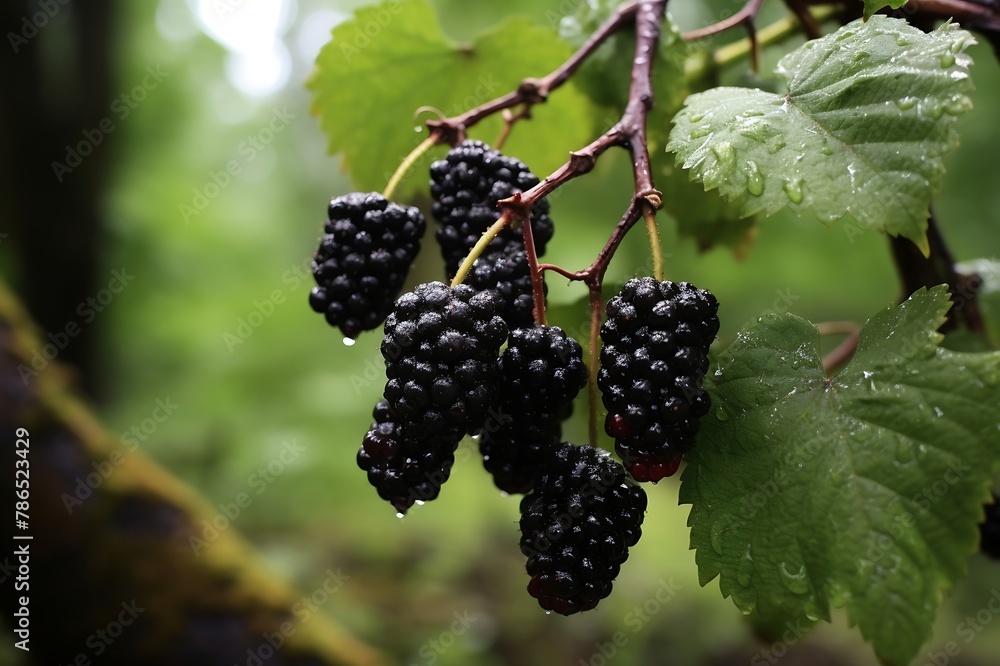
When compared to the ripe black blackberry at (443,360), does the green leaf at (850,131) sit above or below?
below

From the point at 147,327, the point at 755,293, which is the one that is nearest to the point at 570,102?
the point at 755,293

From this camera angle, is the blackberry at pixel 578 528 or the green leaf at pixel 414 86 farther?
the green leaf at pixel 414 86

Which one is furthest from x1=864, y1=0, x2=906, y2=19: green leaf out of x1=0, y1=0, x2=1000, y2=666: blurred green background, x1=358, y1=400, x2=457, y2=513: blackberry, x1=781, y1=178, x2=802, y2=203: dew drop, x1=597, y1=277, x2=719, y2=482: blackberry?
x1=0, y1=0, x2=1000, y2=666: blurred green background

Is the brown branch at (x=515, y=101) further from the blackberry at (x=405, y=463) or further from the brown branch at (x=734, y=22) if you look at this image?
the blackberry at (x=405, y=463)

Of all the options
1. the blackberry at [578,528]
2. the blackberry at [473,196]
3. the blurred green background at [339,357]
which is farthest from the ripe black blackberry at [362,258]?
the blurred green background at [339,357]

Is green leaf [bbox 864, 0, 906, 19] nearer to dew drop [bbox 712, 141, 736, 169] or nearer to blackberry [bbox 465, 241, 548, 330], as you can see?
dew drop [bbox 712, 141, 736, 169]

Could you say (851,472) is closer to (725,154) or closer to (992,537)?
(725,154)

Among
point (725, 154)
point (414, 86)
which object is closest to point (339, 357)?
point (414, 86)
